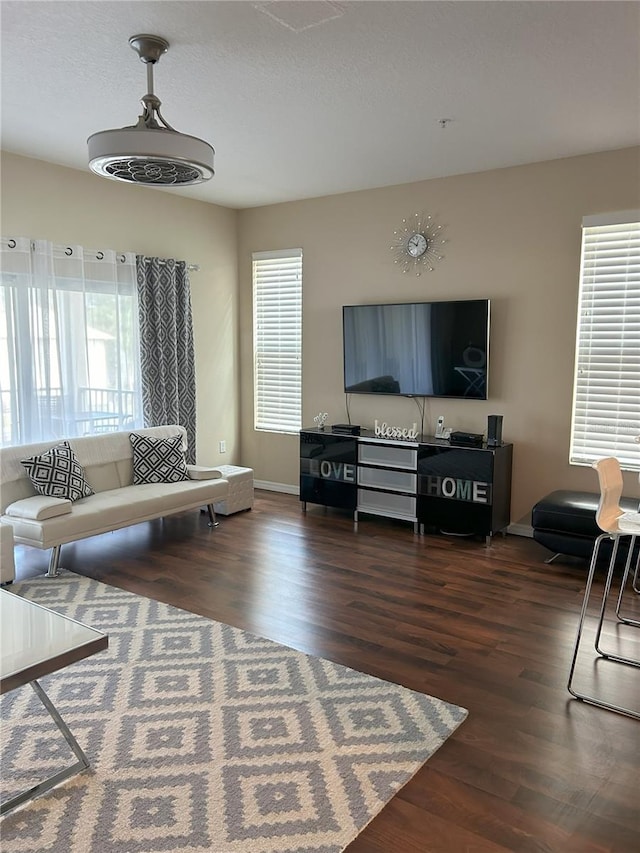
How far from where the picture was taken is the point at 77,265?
5000 millimetres

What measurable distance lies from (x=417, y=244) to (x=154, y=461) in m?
2.85

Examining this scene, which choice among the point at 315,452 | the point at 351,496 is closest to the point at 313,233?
the point at 315,452

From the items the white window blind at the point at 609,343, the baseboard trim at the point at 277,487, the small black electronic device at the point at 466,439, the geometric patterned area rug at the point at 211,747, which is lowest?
the geometric patterned area rug at the point at 211,747

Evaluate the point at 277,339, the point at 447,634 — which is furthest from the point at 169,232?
the point at 447,634

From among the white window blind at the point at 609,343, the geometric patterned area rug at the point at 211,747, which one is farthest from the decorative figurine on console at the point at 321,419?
the geometric patterned area rug at the point at 211,747

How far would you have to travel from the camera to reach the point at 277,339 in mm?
6461

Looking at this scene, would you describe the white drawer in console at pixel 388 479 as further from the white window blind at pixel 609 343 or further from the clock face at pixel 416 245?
the clock face at pixel 416 245

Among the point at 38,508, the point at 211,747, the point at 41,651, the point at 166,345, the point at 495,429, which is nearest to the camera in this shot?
the point at 41,651

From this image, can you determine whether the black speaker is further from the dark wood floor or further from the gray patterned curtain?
the gray patterned curtain

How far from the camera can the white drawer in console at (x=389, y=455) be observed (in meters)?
5.14

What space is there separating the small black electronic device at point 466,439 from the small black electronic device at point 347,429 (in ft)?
3.00

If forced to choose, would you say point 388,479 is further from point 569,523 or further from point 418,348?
point 569,523

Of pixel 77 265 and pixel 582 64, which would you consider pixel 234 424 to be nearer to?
pixel 77 265

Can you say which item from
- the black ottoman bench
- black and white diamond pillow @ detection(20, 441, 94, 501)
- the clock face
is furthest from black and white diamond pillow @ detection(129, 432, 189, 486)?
the black ottoman bench
